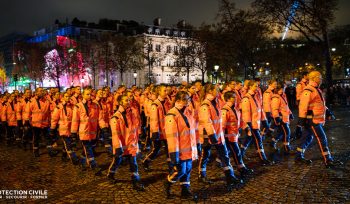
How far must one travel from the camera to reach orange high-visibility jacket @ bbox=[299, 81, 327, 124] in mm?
9011

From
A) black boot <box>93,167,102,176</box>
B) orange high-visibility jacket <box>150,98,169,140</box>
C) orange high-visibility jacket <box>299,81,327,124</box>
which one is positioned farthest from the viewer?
black boot <box>93,167,102,176</box>

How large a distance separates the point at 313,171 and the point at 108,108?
7.81 m

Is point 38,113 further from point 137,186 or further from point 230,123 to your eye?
point 230,123

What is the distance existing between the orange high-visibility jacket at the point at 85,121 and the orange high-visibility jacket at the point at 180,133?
10.3ft

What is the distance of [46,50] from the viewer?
64.6 m

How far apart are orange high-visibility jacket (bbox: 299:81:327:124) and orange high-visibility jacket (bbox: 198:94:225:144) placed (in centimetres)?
265

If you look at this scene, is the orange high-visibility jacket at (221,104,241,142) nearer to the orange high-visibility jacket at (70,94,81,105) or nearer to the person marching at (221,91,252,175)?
the person marching at (221,91,252,175)

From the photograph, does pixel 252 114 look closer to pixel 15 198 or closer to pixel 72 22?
pixel 15 198

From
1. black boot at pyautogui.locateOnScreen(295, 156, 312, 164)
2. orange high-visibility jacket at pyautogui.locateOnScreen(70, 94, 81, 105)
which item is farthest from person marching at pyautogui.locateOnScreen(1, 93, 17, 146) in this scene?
black boot at pyautogui.locateOnScreen(295, 156, 312, 164)

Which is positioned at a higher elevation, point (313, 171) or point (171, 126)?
point (171, 126)

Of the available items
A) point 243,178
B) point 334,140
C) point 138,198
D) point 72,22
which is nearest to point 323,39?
point 334,140

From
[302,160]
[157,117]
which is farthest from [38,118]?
[302,160]

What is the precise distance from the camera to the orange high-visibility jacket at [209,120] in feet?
23.7

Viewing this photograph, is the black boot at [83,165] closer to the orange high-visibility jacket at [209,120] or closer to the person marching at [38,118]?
the person marching at [38,118]
